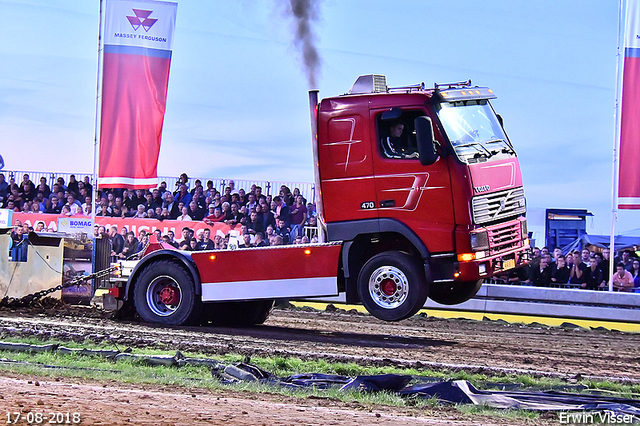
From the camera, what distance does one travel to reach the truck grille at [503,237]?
11727mm

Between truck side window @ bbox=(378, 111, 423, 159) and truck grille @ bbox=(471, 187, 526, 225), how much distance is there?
1.21 metres

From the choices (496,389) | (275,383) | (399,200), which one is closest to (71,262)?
(399,200)

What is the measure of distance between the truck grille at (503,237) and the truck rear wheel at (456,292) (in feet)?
2.67

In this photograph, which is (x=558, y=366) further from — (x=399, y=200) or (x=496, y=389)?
(x=399, y=200)

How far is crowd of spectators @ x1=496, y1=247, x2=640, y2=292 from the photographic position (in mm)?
17312

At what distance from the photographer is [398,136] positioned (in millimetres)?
11812

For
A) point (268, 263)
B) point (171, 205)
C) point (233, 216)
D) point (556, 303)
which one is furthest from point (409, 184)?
point (171, 205)

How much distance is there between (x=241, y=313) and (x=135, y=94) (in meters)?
7.21

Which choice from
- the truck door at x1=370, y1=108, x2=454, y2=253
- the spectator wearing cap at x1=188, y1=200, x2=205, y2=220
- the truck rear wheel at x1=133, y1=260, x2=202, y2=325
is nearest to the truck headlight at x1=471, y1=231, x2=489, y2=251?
the truck door at x1=370, y1=108, x2=454, y2=253

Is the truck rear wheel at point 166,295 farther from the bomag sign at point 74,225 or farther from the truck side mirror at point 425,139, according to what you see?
the bomag sign at point 74,225

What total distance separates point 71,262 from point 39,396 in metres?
10.2

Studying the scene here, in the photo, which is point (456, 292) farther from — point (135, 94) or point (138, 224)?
point (138, 224)

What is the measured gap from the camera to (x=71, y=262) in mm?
16734

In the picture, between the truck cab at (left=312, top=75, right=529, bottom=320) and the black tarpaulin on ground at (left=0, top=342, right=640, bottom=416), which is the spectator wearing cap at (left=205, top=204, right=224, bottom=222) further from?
the black tarpaulin on ground at (left=0, top=342, right=640, bottom=416)
